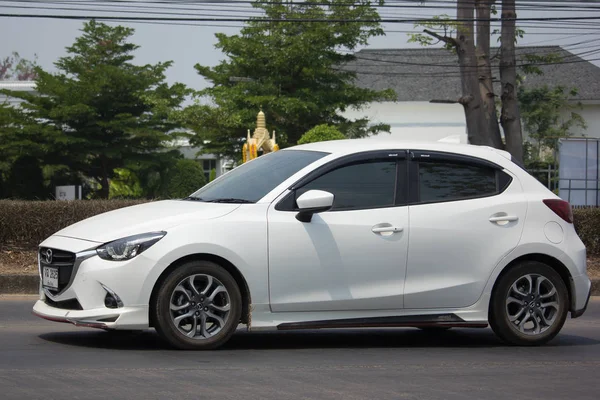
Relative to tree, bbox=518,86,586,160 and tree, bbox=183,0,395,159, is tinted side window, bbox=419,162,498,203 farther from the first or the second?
tree, bbox=518,86,586,160

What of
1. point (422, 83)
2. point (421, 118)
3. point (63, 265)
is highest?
point (422, 83)

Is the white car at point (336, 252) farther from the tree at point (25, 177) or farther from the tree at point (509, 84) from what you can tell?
the tree at point (25, 177)

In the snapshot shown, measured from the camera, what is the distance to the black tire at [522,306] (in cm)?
824

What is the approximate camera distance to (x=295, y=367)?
23.0 ft

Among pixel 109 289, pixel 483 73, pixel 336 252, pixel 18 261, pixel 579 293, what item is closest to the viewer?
pixel 109 289

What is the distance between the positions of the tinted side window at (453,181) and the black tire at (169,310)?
1754 mm

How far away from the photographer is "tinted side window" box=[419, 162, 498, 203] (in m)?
8.24

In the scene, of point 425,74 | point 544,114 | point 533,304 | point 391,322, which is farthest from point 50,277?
point 425,74

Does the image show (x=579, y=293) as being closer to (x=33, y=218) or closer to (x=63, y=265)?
(x=63, y=265)

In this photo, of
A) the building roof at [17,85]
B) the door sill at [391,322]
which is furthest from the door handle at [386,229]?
the building roof at [17,85]

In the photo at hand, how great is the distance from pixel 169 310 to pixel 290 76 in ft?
127

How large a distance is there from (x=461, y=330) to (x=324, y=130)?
21.9 metres

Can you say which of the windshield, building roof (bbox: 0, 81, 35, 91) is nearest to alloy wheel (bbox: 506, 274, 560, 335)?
the windshield

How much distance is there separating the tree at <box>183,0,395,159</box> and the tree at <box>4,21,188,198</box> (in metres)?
1.76
